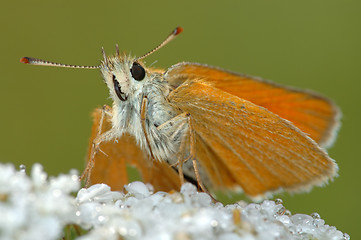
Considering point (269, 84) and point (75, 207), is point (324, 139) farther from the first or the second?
point (75, 207)

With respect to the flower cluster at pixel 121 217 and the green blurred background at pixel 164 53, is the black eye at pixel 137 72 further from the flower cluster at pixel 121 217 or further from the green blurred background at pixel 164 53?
the green blurred background at pixel 164 53

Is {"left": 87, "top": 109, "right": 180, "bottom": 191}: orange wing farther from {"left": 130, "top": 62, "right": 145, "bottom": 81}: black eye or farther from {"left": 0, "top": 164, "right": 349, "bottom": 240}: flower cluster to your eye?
{"left": 0, "top": 164, "right": 349, "bottom": 240}: flower cluster

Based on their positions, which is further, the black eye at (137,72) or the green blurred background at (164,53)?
the green blurred background at (164,53)

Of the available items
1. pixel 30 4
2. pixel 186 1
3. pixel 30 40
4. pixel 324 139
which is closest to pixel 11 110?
pixel 30 40

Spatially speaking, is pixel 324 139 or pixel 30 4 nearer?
pixel 324 139

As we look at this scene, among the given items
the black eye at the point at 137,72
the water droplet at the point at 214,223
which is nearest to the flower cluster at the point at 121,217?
the water droplet at the point at 214,223

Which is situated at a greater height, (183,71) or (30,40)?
(30,40)
